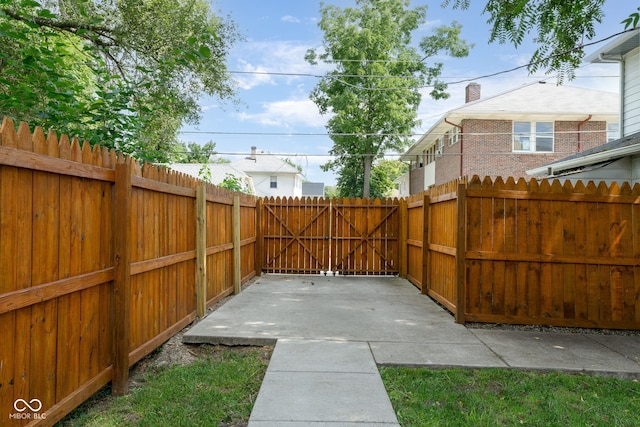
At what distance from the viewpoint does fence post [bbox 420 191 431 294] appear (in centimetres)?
770

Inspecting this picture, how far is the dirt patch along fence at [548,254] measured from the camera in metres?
5.43

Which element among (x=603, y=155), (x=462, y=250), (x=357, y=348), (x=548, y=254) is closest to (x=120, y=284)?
(x=357, y=348)

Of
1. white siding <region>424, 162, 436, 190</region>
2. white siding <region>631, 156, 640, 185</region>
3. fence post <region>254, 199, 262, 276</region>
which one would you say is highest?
white siding <region>424, 162, 436, 190</region>

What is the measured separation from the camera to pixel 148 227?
4.00m

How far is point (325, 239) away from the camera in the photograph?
10469 mm

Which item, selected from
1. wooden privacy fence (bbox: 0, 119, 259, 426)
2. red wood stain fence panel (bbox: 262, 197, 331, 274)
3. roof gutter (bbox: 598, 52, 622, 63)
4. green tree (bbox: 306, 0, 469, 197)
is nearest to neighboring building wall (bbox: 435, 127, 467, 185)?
green tree (bbox: 306, 0, 469, 197)

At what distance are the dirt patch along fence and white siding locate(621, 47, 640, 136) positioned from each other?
152 inches

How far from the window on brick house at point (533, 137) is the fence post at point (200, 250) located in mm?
15908

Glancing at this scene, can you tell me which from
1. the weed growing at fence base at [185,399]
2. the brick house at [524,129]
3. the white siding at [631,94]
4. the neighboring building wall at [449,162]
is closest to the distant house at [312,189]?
the neighboring building wall at [449,162]

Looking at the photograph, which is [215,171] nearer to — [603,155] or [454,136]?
[454,136]

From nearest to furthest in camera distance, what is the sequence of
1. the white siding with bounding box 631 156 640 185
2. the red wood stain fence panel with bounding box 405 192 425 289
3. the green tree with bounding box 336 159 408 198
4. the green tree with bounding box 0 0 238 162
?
the green tree with bounding box 0 0 238 162 → the white siding with bounding box 631 156 640 185 → the red wood stain fence panel with bounding box 405 192 425 289 → the green tree with bounding box 336 159 408 198

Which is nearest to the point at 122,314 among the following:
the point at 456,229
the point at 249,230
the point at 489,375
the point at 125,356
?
the point at 125,356

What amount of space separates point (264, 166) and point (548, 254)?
3323 centimetres

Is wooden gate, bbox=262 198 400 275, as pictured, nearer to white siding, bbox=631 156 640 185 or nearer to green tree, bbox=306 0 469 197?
white siding, bbox=631 156 640 185
